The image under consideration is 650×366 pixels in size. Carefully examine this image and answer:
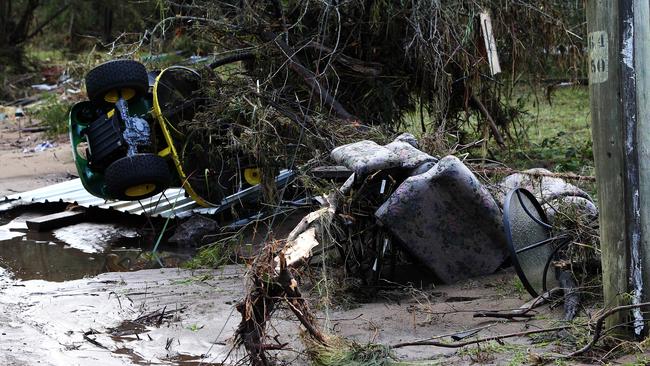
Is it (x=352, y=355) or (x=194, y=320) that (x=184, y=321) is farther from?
(x=352, y=355)

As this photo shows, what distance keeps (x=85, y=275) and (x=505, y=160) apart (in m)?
4.83

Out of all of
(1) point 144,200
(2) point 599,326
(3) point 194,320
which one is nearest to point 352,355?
(2) point 599,326

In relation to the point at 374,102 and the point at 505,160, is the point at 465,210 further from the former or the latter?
the point at 505,160

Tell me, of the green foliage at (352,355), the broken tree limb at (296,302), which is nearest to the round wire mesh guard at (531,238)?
the green foliage at (352,355)

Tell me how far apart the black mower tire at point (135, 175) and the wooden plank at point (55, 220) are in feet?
3.70

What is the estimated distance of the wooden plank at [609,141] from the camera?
4250 mm

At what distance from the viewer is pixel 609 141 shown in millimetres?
4293

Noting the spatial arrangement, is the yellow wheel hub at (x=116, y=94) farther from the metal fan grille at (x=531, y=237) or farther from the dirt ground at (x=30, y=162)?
the metal fan grille at (x=531, y=237)

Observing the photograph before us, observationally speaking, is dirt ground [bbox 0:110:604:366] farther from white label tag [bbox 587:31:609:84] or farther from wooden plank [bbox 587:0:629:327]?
white label tag [bbox 587:31:609:84]

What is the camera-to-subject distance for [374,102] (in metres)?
8.55

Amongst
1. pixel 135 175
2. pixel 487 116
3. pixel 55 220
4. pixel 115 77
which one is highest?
pixel 115 77

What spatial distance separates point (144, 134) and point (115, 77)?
57cm

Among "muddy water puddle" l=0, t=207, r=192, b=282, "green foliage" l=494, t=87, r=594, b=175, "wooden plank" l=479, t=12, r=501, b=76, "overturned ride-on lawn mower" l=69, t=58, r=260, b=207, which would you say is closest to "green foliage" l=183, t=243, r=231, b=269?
"muddy water puddle" l=0, t=207, r=192, b=282

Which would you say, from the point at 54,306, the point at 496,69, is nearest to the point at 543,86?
the point at 496,69
